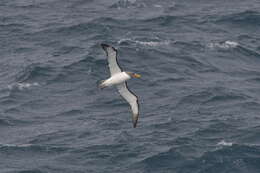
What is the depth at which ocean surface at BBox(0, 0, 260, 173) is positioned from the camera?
7731cm

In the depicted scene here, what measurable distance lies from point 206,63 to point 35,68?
19338 millimetres

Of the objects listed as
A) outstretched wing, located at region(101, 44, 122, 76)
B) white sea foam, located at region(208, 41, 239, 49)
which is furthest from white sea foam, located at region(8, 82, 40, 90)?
outstretched wing, located at region(101, 44, 122, 76)

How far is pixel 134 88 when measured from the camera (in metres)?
89.6

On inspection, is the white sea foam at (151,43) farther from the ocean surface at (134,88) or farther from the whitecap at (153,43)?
the ocean surface at (134,88)

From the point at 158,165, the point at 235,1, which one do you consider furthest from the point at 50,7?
the point at 158,165

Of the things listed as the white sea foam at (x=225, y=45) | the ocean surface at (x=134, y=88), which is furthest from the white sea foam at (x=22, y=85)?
the white sea foam at (x=225, y=45)

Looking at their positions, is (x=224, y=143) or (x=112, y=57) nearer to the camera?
(x=112, y=57)

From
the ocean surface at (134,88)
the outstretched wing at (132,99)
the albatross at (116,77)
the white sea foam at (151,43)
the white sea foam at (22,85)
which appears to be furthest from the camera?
the white sea foam at (151,43)

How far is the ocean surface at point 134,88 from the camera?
7731 cm

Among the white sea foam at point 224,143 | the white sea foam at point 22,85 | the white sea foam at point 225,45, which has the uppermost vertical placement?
the white sea foam at point 225,45

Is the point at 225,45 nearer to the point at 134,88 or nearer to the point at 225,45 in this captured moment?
the point at 225,45

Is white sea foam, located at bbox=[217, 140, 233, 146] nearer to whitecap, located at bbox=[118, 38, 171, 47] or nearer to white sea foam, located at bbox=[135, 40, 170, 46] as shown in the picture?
whitecap, located at bbox=[118, 38, 171, 47]

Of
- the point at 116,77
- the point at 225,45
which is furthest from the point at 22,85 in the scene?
the point at 116,77

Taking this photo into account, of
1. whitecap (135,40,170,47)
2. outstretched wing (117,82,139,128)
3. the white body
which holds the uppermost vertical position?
the white body
